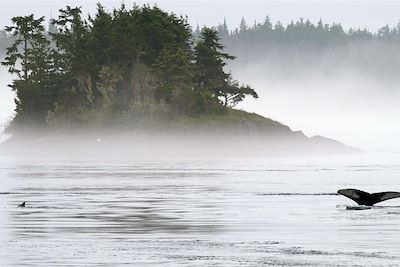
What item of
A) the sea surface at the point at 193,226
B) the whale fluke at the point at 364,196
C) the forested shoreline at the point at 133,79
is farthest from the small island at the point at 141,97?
the whale fluke at the point at 364,196

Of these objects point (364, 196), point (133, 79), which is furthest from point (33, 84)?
point (364, 196)

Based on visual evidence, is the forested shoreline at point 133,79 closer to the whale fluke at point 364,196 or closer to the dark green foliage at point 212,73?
the dark green foliage at point 212,73

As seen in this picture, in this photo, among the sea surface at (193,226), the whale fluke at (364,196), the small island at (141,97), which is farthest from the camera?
the small island at (141,97)

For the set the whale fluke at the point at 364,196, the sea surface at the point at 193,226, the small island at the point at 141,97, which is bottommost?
the sea surface at the point at 193,226

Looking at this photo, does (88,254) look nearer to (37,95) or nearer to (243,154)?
(243,154)

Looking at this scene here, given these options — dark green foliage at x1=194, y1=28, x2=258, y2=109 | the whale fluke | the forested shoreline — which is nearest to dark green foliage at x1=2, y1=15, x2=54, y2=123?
the forested shoreline

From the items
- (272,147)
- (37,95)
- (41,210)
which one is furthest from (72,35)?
(41,210)

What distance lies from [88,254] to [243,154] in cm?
13013

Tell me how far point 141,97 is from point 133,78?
273 centimetres

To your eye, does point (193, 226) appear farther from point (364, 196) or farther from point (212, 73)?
point (212, 73)

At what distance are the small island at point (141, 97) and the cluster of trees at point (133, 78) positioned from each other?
133 mm

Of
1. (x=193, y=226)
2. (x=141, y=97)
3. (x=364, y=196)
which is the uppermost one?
(x=141, y=97)

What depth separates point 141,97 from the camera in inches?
6698

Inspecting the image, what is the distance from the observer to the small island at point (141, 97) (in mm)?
161250
